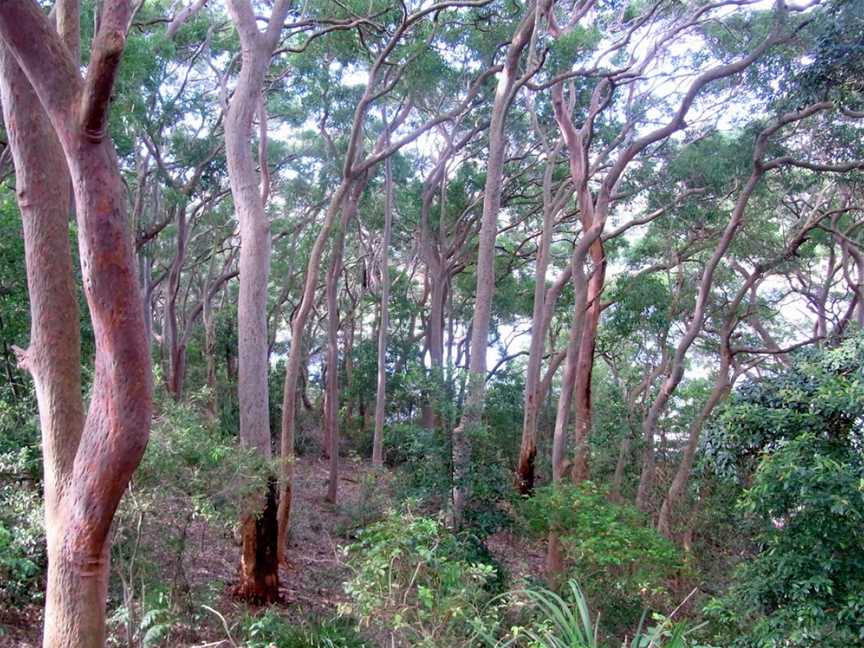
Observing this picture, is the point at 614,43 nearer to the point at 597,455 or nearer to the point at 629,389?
the point at 597,455

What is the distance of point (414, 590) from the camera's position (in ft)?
16.4

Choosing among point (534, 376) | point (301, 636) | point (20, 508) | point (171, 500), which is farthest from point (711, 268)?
point (20, 508)

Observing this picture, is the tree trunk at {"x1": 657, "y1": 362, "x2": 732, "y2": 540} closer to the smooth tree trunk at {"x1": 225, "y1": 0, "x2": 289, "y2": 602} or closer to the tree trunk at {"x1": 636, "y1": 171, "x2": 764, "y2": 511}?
the tree trunk at {"x1": 636, "y1": 171, "x2": 764, "y2": 511}

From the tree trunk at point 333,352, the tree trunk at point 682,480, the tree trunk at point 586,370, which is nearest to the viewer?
the tree trunk at point 586,370

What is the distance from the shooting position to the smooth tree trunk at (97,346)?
3.28 metres

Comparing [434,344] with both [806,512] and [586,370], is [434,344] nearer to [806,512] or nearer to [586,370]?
[586,370]

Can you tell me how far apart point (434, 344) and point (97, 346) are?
1594cm

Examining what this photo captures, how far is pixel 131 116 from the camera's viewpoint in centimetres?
1187

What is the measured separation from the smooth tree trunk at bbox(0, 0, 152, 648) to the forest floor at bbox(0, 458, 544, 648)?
4.80ft

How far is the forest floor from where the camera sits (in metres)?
6.55

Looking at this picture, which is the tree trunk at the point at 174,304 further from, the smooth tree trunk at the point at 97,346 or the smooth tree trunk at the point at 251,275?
the smooth tree trunk at the point at 97,346

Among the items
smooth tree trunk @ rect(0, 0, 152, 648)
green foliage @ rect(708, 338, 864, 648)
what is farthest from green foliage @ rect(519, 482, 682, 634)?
smooth tree trunk @ rect(0, 0, 152, 648)

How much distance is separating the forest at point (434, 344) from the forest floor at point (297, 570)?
0.08 m

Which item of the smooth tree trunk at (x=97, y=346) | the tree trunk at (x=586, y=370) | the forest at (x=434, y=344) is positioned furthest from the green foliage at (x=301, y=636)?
the tree trunk at (x=586, y=370)
